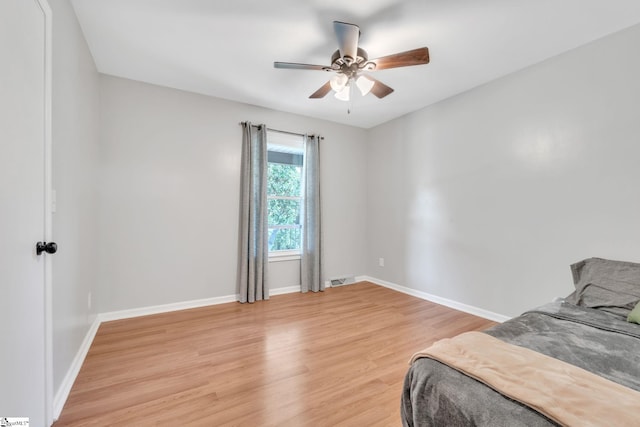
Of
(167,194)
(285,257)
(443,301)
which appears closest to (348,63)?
(167,194)

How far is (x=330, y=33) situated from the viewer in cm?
227

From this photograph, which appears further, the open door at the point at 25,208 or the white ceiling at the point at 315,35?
the white ceiling at the point at 315,35

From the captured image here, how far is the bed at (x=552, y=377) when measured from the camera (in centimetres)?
86

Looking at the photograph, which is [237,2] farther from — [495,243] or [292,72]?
[495,243]

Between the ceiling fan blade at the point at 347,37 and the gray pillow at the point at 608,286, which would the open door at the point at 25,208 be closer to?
the ceiling fan blade at the point at 347,37

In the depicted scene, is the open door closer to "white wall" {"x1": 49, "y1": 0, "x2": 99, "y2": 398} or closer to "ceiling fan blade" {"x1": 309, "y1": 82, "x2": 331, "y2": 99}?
"white wall" {"x1": 49, "y1": 0, "x2": 99, "y2": 398}

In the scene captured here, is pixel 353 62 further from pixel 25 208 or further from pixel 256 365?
pixel 256 365

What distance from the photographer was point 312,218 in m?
4.18

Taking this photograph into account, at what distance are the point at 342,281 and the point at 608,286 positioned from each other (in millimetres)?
3130

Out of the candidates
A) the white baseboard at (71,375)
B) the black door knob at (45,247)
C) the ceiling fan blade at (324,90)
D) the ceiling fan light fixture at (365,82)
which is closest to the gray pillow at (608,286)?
the ceiling fan light fixture at (365,82)

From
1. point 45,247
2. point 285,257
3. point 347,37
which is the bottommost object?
point 285,257

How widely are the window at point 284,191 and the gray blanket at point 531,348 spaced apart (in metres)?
3.04

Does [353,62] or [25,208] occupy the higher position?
[353,62]

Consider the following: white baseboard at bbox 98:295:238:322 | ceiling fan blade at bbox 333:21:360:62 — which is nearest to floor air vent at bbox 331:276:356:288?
white baseboard at bbox 98:295:238:322
